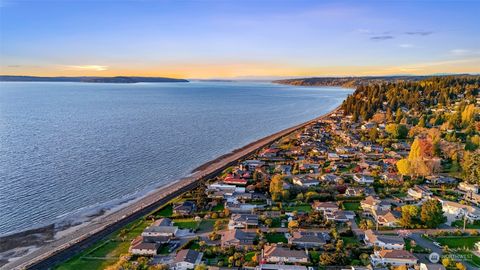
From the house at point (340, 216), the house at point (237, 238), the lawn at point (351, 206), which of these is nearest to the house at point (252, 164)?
the lawn at point (351, 206)

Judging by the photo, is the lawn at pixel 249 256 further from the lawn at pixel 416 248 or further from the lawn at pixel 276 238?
the lawn at pixel 416 248

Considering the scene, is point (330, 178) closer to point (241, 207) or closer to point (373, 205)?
point (373, 205)

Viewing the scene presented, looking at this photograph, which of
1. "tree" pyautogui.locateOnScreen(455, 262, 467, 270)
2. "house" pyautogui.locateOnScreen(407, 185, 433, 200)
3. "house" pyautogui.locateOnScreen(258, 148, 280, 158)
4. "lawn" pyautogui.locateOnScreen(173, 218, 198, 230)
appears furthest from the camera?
"house" pyautogui.locateOnScreen(258, 148, 280, 158)

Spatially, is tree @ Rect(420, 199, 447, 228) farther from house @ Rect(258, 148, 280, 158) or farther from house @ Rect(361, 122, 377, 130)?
house @ Rect(361, 122, 377, 130)

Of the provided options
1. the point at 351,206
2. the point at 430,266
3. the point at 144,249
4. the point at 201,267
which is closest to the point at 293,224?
the point at 351,206

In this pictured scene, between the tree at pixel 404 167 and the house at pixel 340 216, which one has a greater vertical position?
the tree at pixel 404 167

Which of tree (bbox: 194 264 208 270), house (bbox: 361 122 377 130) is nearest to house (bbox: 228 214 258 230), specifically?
tree (bbox: 194 264 208 270)
